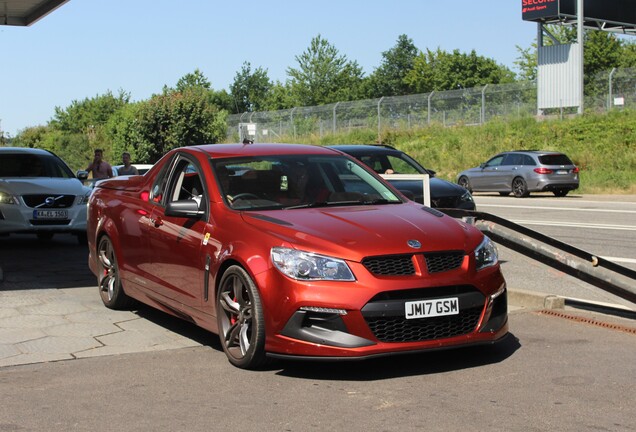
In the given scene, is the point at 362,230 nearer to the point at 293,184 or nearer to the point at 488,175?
the point at 293,184

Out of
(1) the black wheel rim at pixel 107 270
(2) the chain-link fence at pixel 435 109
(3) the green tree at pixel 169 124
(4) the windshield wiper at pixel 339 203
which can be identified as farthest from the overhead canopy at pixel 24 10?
(3) the green tree at pixel 169 124

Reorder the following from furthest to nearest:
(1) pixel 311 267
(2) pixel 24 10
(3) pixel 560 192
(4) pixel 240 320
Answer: (3) pixel 560 192 < (2) pixel 24 10 < (4) pixel 240 320 < (1) pixel 311 267

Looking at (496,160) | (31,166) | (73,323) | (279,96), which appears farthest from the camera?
(279,96)

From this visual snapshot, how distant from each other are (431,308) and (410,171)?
33.7 feet

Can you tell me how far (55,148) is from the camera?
67.1 metres

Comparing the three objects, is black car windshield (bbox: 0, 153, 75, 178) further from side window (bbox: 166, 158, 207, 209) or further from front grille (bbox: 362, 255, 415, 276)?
front grille (bbox: 362, 255, 415, 276)

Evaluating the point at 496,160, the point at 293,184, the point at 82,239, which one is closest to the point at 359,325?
the point at 293,184

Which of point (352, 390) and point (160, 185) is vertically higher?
point (160, 185)

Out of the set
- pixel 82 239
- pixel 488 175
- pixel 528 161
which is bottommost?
pixel 488 175

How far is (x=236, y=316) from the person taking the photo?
6.39m

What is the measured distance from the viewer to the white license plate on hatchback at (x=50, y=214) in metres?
14.3

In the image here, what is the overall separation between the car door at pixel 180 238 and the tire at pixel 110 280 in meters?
1.05

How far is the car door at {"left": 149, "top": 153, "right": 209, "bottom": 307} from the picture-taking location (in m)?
6.89

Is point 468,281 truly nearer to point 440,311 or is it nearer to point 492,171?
point 440,311
